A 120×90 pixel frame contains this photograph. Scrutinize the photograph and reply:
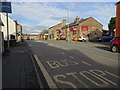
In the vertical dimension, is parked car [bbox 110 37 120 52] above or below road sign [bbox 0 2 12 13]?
below

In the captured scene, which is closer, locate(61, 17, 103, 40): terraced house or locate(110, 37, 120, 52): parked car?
locate(110, 37, 120, 52): parked car

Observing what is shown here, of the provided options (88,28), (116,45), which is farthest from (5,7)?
(88,28)

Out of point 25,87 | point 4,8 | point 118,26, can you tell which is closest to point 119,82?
point 25,87

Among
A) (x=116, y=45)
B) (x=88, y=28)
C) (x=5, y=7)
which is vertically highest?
(x=88, y=28)

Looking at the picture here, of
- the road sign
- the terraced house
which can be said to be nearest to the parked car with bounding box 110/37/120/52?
the road sign

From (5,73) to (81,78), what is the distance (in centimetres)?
324

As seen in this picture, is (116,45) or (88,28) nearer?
(116,45)

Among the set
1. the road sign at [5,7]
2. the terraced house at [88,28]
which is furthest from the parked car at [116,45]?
the terraced house at [88,28]

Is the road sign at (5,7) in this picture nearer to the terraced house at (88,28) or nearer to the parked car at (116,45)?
the parked car at (116,45)

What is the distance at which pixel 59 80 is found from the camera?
558cm

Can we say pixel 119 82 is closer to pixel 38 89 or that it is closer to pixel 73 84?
pixel 73 84

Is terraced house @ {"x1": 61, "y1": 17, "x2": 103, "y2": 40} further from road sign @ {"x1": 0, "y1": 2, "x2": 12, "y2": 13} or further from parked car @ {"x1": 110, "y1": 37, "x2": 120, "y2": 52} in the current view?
road sign @ {"x1": 0, "y1": 2, "x2": 12, "y2": 13}

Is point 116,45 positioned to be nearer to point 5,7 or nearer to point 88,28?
point 5,7

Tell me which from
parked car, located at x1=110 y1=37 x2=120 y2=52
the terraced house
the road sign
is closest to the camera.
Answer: the road sign
